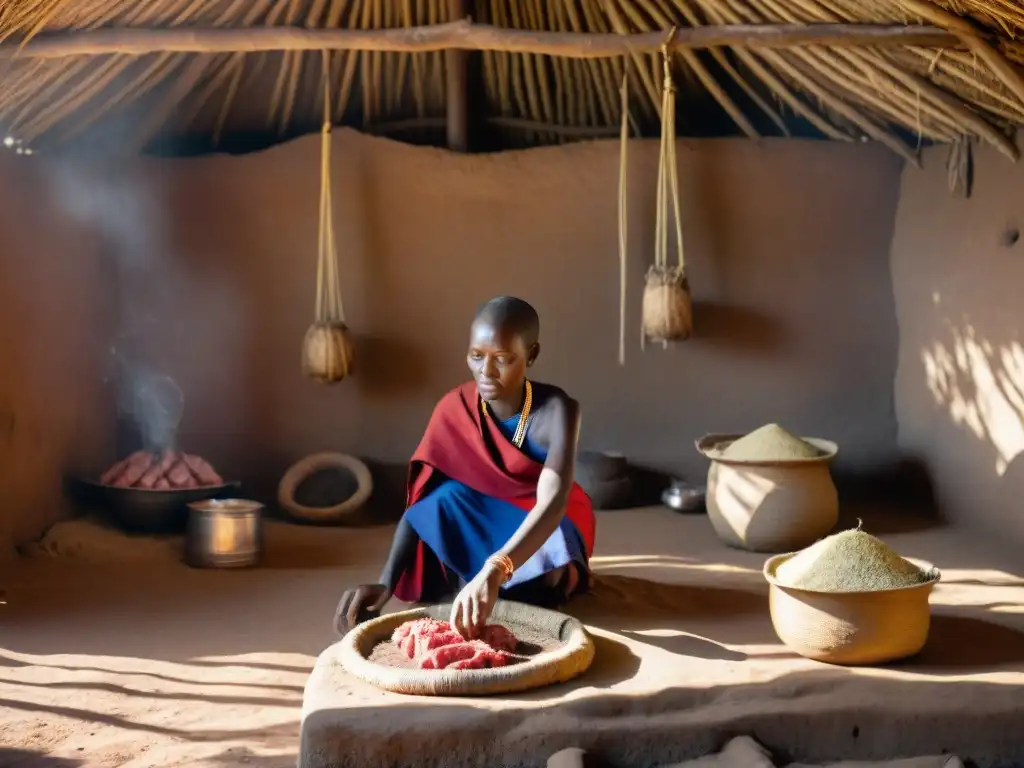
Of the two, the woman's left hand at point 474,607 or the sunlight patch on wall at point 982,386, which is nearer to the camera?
the woman's left hand at point 474,607

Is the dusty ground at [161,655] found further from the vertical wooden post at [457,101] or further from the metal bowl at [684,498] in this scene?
the vertical wooden post at [457,101]

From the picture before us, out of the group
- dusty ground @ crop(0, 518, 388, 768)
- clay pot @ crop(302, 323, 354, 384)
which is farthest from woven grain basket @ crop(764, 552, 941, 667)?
clay pot @ crop(302, 323, 354, 384)

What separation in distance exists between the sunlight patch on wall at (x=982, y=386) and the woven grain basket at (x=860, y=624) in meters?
2.05

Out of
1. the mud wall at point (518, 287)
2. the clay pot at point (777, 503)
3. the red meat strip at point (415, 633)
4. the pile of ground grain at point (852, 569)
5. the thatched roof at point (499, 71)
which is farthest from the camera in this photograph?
the mud wall at point (518, 287)

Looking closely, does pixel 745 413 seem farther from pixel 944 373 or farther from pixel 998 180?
pixel 998 180

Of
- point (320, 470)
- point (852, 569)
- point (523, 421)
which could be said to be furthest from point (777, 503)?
point (320, 470)

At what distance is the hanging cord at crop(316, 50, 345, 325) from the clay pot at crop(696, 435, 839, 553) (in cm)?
212

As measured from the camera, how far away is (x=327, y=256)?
581 centimetres

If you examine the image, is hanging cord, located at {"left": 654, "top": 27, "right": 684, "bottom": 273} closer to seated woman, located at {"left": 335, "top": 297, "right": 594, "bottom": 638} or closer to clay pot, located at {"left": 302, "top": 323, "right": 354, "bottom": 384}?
clay pot, located at {"left": 302, "top": 323, "right": 354, "bottom": 384}

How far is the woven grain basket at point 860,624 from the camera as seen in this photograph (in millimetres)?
2867

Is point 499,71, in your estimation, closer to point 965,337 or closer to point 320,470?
point 320,470

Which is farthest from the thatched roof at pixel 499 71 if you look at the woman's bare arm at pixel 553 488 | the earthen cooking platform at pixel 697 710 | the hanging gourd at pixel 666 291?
the earthen cooking platform at pixel 697 710

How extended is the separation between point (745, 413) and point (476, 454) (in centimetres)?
277

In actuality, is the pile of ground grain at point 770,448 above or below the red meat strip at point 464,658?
above
